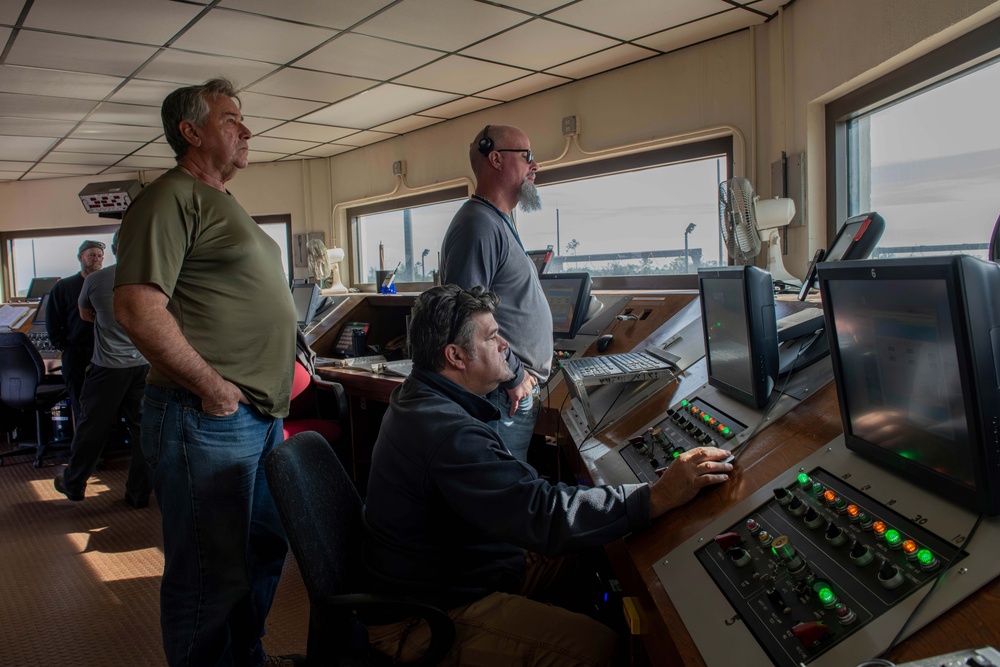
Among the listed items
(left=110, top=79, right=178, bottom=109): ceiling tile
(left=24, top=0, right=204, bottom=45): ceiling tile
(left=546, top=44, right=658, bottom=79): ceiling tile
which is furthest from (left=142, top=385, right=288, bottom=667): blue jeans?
(left=110, top=79, right=178, bottom=109): ceiling tile

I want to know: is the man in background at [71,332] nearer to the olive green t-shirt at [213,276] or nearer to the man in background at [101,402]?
the man in background at [101,402]

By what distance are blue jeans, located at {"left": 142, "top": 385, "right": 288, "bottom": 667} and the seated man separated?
0.45m

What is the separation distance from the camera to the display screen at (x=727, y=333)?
4.64 feet

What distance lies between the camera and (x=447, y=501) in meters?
1.29

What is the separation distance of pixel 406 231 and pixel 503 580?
5.01 m

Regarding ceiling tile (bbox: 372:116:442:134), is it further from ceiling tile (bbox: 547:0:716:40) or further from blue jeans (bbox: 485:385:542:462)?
blue jeans (bbox: 485:385:542:462)

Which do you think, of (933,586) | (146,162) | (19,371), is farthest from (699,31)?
(146,162)

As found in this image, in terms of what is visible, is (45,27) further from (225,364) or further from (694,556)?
(694,556)

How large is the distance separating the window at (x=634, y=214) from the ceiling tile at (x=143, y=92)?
209 cm

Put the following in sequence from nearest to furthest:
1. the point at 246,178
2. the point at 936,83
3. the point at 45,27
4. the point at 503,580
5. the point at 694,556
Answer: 1. the point at 694,556
2. the point at 503,580
3. the point at 936,83
4. the point at 45,27
5. the point at 246,178

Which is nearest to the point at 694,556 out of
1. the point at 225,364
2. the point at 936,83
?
the point at 225,364

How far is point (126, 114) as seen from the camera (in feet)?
15.4

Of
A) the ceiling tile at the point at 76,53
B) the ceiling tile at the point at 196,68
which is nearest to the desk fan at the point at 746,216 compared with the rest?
the ceiling tile at the point at 196,68

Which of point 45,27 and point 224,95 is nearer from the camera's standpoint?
point 224,95
